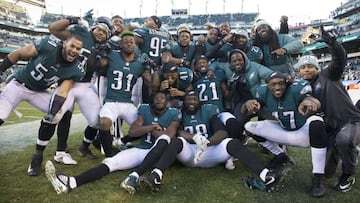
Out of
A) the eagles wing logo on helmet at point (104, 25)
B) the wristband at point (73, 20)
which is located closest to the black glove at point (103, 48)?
the eagles wing logo on helmet at point (104, 25)

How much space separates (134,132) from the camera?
3.74 meters

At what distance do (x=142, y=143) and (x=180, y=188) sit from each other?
75 cm

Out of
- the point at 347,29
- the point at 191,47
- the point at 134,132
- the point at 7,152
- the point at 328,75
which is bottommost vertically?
the point at 7,152

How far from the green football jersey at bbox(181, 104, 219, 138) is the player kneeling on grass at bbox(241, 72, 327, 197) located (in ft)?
1.38

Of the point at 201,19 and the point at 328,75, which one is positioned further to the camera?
the point at 201,19

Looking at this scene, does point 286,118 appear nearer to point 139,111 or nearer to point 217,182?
point 217,182

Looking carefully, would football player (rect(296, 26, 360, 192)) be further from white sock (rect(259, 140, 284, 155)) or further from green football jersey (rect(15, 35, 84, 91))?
green football jersey (rect(15, 35, 84, 91))

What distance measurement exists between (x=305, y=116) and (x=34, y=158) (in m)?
3.07

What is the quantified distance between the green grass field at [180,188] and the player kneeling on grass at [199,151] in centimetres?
12

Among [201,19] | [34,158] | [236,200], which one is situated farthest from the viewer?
[201,19]

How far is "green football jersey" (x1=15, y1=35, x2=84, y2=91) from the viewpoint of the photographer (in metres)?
3.78

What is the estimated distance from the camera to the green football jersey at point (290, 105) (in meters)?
3.54

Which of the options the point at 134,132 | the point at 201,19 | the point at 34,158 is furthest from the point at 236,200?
the point at 201,19

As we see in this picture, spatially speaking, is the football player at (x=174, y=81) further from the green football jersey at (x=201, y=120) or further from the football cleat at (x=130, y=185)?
the football cleat at (x=130, y=185)
